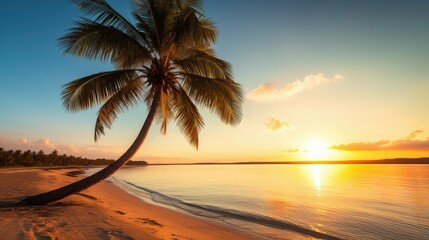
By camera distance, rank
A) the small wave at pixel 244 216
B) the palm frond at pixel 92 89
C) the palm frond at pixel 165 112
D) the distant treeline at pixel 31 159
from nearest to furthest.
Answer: the small wave at pixel 244 216 → the palm frond at pixel 92 89 → the palm frond at pixel 165 112 → the distant treeline at pixel 31 159

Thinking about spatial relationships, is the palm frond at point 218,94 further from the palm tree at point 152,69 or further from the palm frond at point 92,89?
the palm frond at point 92,89

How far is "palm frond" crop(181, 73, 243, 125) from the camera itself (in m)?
10.0

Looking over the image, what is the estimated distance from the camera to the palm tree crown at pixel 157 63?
9.27 meters

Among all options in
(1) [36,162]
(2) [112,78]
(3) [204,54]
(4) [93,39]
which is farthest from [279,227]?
(1) [36,162]

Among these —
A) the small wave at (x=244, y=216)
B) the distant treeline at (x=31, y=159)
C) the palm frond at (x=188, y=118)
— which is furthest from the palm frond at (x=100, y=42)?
the distant treeline at (x=31, y=159)

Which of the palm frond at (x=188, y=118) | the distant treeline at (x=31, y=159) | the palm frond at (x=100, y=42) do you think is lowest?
the distant treeline at (x=31, y=159)

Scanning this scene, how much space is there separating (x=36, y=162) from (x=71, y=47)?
64394 millimetres

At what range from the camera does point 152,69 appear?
1005cm

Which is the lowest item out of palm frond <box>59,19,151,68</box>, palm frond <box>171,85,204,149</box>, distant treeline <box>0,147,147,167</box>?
distant treeline <box>0,147,147,167</box>

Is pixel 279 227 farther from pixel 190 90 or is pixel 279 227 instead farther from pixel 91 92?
pixel 91 92

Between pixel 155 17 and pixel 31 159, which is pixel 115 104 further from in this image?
pixel 31 159

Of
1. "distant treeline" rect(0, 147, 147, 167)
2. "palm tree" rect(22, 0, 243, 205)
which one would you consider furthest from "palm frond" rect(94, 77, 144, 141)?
"distant treeline" rect(0, 147, 147, 167)

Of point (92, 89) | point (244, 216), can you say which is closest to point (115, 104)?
point (92, 89)

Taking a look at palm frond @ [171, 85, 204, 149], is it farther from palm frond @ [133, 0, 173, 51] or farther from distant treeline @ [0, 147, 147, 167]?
distant treeline @ [0, 147, 147, 167]
